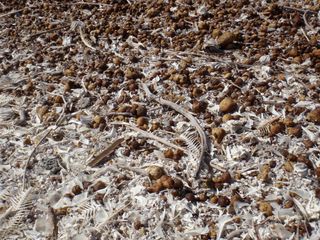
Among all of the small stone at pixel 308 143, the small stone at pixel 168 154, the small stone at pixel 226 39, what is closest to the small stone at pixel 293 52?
the small stone at pixel 226 39

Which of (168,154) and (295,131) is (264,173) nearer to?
(295,131)

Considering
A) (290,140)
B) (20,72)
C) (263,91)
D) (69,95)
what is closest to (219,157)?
(290,140)

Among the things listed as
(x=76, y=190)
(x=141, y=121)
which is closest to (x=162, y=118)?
(x=141, y=121)

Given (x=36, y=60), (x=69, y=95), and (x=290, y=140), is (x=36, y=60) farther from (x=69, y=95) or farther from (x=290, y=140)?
(x=290, y=140)

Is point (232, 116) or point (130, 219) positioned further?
point (232, 116)

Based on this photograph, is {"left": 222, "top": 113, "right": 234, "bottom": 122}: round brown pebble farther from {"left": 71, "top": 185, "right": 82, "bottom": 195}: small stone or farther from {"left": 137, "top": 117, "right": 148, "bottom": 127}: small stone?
{"left": 71, "top": 185, "right": 82, "bottom": 195}: small stone

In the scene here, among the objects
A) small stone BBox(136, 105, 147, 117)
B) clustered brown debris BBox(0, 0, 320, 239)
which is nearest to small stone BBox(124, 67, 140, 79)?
clustered brown debris BBox(0, 0, 320, 239)

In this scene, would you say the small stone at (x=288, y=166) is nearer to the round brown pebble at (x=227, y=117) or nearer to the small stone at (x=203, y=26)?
the round brown pebble at (x=227, y=117)
